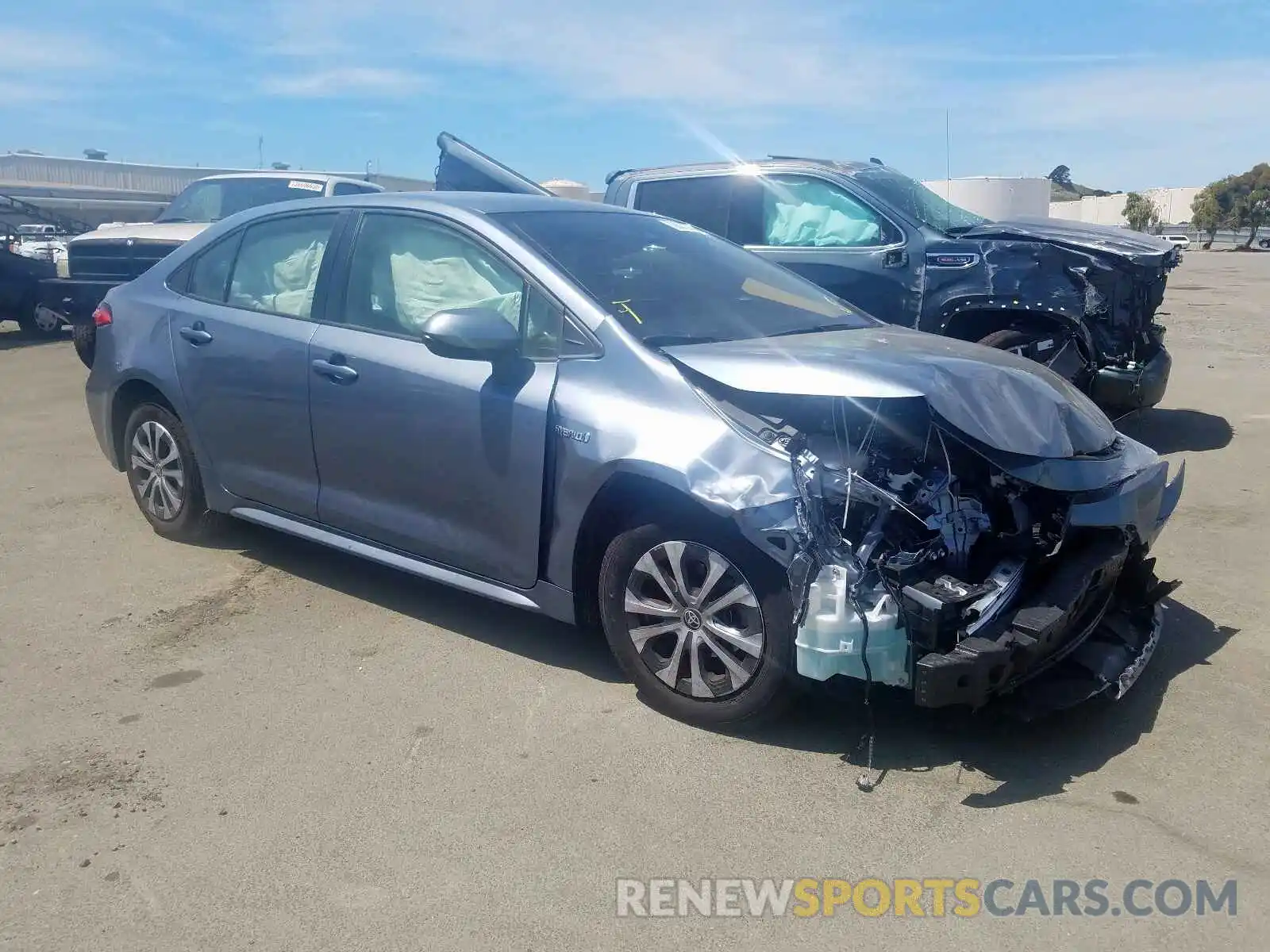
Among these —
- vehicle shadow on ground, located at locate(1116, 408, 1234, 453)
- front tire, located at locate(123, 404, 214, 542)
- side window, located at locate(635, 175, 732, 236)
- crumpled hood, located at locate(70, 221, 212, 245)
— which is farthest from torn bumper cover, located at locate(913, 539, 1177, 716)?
crumpled hood, located at locate(70, 221, 212, 245)

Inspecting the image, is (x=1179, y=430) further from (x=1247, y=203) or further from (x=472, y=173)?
(x=1247, y=203)

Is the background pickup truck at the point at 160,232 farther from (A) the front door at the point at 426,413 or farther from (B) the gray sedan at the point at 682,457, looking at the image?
(A) the front door at the point at 426,413

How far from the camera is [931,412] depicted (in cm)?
366

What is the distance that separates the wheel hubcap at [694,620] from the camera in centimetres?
367

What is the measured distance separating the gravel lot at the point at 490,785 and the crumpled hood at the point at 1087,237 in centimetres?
288

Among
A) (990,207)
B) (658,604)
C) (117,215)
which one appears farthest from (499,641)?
(117,215)

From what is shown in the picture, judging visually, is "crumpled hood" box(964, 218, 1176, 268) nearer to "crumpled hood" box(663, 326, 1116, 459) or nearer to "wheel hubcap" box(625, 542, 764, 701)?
"crumpled hood" box(663, 326, 1116, 459)

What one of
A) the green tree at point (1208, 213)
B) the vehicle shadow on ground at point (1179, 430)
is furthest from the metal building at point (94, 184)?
the green tree at point (1208, 213)

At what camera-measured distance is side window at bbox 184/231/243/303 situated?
5473mm

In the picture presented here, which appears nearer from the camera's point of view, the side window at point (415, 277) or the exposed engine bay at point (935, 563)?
the exposed engine bay at point (935, 563)

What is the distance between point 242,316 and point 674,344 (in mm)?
2232

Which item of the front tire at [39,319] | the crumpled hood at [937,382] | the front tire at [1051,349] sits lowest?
the front tire at [39,319]

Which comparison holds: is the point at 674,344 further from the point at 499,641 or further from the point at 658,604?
the point at 499,641
